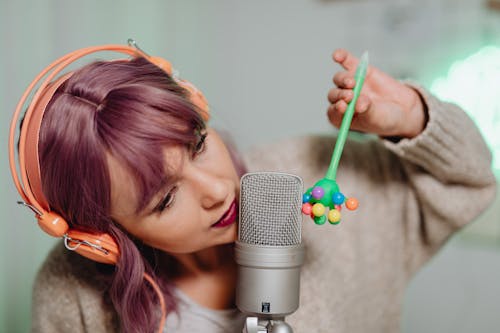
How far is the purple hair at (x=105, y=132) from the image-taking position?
0.68 metres

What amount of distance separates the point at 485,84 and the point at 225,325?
1015 mm

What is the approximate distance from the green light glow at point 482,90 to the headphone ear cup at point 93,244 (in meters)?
1.04

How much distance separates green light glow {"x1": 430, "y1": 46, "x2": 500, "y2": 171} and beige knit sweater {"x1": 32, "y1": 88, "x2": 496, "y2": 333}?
59 centimetres

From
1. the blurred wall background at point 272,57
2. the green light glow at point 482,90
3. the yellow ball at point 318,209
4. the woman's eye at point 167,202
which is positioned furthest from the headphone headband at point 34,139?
the green light glow at point 482,90

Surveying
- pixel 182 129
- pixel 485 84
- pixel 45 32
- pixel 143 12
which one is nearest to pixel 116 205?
pixel 182 129

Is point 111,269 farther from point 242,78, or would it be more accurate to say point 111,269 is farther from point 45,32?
point 242,78

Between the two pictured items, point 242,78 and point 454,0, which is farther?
point 242,78

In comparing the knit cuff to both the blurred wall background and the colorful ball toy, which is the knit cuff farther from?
the blurred wall background

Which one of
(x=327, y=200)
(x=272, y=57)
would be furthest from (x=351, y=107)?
(x=272, y=57)

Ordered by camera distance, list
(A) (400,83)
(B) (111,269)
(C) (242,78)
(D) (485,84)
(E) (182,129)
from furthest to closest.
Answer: (C) (242,78), (D) (485,84), (B) (111,269), (A) (400,83), (E) (182,129)

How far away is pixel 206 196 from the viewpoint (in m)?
0.72

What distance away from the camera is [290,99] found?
Result: 70.2 inches

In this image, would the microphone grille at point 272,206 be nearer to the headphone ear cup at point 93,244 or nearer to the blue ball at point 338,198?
the blue ball at point 338,198

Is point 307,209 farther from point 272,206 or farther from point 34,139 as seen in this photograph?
point 34,139
